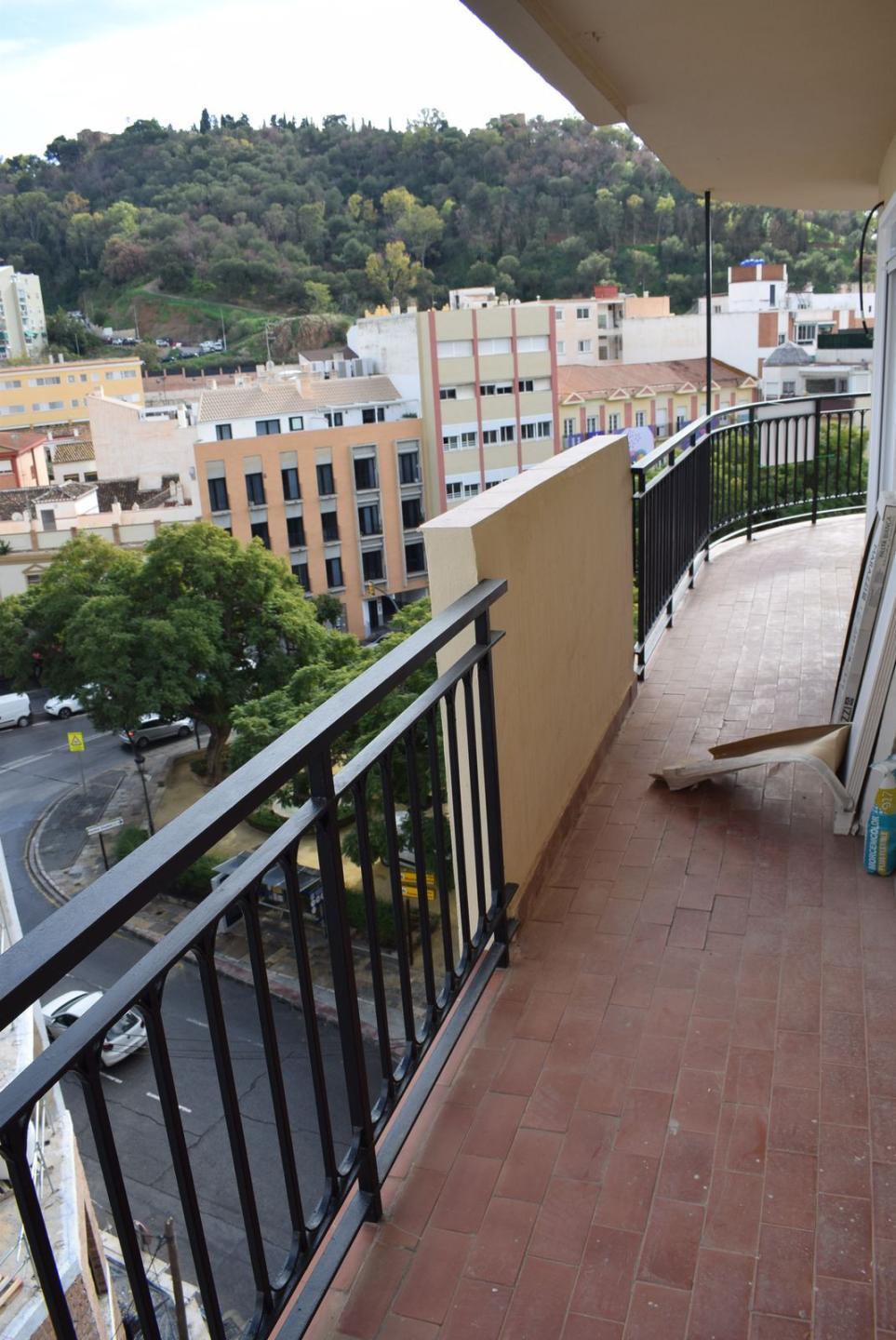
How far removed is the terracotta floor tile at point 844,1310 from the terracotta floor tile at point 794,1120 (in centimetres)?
29

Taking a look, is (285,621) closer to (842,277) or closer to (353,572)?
(353,572)

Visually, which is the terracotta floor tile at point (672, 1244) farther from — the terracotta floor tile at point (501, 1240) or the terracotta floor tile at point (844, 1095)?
the terracotta floor tile at point (844, 1095)

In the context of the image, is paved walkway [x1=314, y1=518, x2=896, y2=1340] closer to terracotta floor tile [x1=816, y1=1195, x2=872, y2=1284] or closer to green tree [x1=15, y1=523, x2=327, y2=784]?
terracotta floor tile [x1=816, y1=1195, x2=872, y2=1284]

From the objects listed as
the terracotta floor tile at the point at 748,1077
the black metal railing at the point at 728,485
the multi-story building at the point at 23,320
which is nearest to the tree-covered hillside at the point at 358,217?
the multi-story building at the point at 23,320

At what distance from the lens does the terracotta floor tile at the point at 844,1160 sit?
1.77m

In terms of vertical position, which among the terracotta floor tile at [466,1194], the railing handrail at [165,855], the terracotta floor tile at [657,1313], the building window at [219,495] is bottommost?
the building window at [219,495]

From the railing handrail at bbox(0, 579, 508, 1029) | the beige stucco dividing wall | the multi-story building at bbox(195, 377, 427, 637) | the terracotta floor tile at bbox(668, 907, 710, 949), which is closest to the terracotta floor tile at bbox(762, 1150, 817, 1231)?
the terracotta floor tile at bbox(668, 907, 710, 949)

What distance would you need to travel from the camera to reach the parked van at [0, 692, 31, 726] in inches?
1298

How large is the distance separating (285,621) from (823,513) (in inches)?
783

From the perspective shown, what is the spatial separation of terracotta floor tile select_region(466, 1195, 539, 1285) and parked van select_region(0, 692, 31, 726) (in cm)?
Result: 3391

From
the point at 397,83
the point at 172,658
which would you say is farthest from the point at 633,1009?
the point at 397,83

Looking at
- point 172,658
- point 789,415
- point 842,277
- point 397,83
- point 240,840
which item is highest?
point 397,83

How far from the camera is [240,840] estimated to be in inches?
874

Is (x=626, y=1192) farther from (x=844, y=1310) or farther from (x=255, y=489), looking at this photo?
(x=255, y=489)
